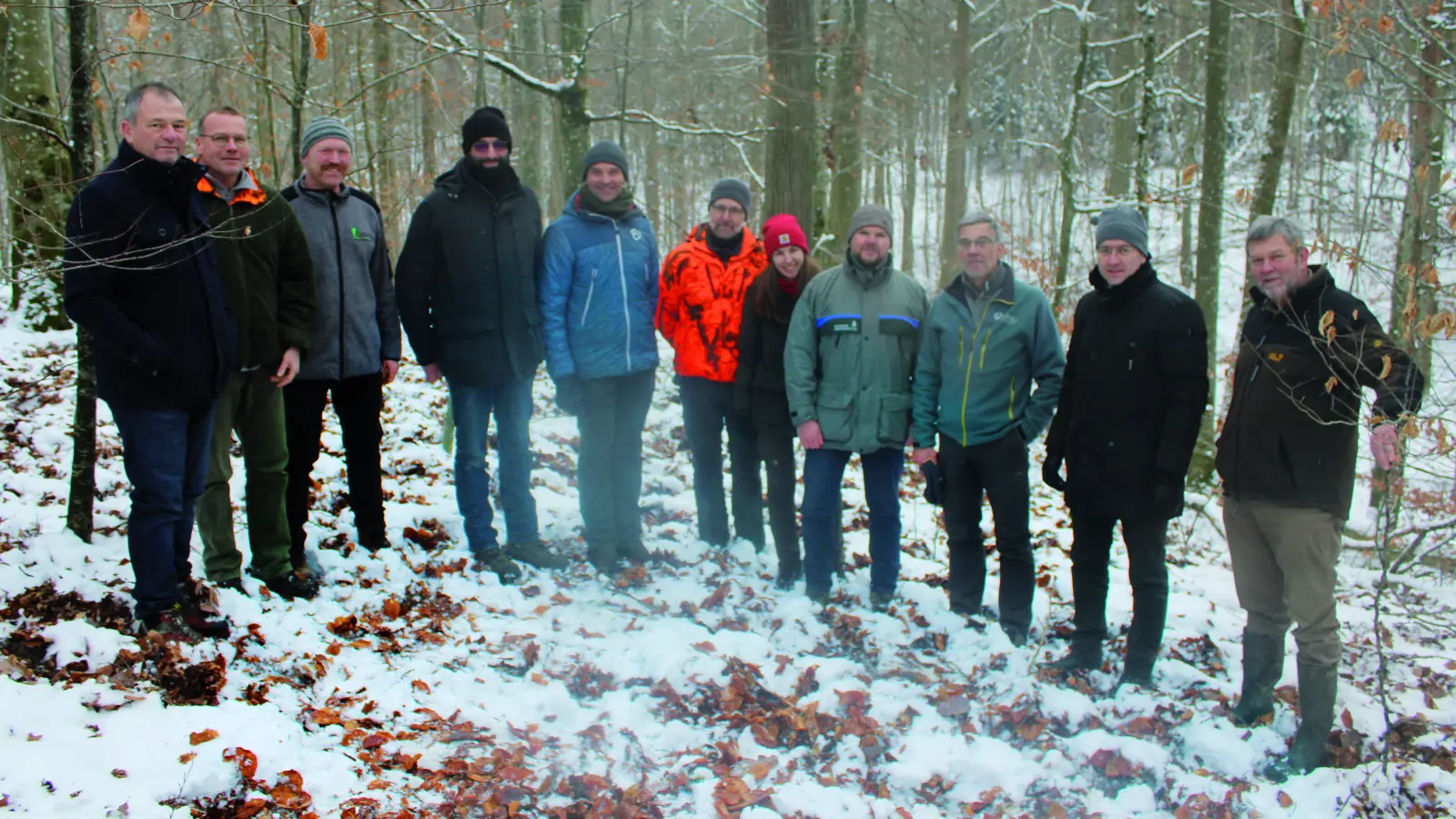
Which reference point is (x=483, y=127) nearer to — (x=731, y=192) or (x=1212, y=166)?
(x=731, y=192)

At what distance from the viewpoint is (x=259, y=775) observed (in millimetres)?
3107

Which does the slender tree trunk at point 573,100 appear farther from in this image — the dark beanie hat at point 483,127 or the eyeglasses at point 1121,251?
the eyeglasses at point 1121,251

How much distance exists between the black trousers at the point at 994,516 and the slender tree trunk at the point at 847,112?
21.9ft


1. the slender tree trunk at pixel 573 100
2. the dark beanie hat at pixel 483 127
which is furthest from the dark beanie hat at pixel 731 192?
the slender tree trunk at pixel 573 100

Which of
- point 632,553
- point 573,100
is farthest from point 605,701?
point 573,100

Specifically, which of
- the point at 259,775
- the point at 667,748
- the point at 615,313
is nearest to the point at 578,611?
the point at 667,748

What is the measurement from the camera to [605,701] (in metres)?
4.16

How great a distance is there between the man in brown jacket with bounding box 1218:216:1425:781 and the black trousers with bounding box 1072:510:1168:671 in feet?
1.61

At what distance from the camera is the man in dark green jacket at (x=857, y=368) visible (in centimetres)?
499

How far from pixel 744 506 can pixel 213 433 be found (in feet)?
10.4

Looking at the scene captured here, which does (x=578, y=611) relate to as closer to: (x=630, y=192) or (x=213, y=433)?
(x=213, y=433)

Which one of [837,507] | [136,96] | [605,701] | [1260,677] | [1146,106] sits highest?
Answer: [1146,106]

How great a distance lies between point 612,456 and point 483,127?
208cm

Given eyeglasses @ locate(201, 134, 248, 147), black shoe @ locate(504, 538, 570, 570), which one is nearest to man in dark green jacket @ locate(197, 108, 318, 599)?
eyeglasses @ locate(201, 134, 248, 147)
